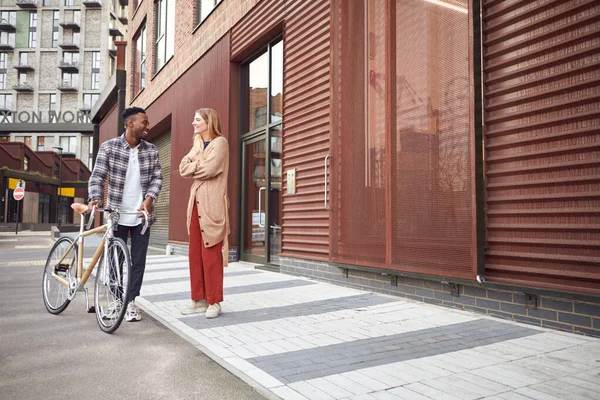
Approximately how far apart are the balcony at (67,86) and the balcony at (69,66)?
168cm

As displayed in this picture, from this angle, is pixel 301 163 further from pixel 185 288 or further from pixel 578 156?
pixel 578 156

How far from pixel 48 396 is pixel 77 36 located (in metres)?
71.6

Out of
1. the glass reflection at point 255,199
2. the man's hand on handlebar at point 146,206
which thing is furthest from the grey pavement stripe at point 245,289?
the glass reflection at point 255,199

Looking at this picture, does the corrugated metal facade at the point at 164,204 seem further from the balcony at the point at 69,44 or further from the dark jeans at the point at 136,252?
the balcony at the point at 69,44

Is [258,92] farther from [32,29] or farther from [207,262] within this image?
[32,29]

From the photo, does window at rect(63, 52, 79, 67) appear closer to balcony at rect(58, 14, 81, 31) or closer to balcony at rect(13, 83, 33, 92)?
balcony at rect(58, 14, 81, 31)

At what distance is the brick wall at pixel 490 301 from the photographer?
12.6 feet

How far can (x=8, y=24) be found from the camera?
64.0m

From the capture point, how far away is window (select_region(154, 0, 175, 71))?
15002 mm

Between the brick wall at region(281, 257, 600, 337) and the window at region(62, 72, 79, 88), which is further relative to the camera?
the window at region(62, 72, 79, 88)

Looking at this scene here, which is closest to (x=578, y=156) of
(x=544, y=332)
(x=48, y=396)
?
(x=544, y=332)

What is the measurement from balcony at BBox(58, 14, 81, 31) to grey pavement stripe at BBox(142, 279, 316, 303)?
67959 millimetres

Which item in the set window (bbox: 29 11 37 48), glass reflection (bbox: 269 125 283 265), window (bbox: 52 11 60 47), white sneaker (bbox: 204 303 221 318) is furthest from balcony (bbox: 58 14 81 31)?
white sneaker (bbox: 204 303 221 318)

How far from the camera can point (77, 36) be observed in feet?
213
